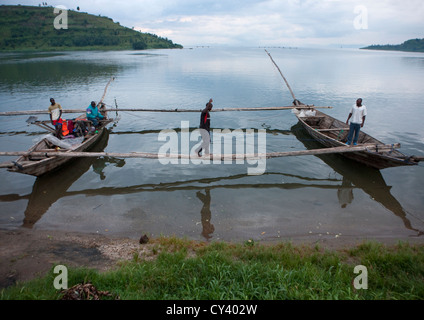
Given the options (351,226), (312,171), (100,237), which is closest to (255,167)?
(312,171)

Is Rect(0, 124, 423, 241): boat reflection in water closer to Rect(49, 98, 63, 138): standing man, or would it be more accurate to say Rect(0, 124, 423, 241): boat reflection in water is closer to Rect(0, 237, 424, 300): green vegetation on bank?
Rect(49, 98, 63, 138): standing man

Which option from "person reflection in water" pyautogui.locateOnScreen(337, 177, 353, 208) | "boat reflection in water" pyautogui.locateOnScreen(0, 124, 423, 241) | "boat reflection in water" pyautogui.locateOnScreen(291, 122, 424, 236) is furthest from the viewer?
"person reflection in water" pyautogui.locateOnScreen(337, 177, 353, 208)

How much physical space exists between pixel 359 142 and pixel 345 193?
10.8ft

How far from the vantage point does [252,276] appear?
4.36 m

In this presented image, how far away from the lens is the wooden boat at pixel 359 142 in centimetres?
824

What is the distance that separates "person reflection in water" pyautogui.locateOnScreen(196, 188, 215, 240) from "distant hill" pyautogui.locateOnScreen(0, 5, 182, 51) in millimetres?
78681

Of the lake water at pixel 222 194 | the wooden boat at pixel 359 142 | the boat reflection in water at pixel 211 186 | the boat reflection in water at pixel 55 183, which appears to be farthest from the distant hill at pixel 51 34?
the wooden boat at pixel 359 142

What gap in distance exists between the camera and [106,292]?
3.93 m

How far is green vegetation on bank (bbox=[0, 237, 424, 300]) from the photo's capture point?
3.94 meters

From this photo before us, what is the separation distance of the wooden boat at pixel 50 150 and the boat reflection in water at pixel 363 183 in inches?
400
